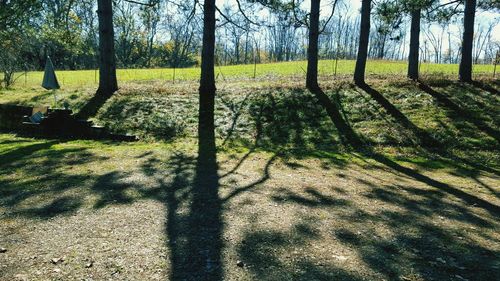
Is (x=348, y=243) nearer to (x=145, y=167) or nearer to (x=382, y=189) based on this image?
(x=382, y=189)

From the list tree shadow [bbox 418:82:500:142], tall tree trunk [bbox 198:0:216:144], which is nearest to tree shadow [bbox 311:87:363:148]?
tree shadow [bbox 418:82:500:142]

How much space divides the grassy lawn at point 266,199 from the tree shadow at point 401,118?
8 cm

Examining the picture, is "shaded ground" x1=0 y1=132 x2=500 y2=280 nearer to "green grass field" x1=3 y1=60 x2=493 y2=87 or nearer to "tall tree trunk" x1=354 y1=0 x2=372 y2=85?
"tall tree trunk" x1=354 y1=0 x2=372 y2=85

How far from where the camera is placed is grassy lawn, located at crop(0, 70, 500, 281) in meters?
4.10

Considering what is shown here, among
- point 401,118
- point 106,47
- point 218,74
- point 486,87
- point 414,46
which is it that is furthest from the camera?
point 218,74

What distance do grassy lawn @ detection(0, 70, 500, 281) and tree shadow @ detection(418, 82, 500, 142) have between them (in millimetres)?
68

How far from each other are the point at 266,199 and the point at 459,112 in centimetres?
895

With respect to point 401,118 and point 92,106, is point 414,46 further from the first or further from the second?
point 92,106

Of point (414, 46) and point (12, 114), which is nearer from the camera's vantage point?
point (12, 114)

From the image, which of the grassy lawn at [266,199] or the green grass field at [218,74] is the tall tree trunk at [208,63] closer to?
the grassy lawn at [266,199]

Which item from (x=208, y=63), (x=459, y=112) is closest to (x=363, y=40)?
(x=459, y=112)

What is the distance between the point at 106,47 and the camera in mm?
15281

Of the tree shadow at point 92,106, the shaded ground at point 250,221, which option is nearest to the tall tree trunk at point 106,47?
the tree shadow at point 92,106

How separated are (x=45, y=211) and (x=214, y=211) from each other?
244 centimetres
